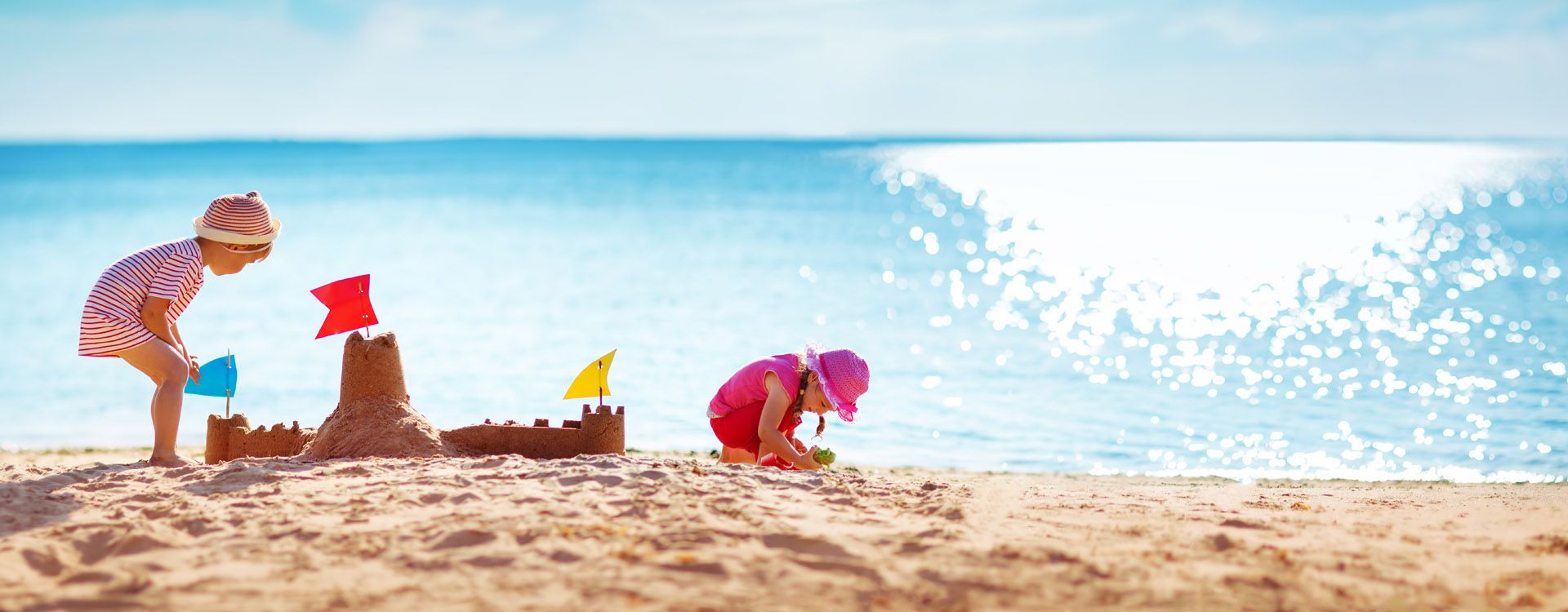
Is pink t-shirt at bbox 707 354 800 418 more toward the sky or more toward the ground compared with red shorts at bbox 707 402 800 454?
more toward the sky

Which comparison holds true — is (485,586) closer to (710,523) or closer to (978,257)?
(710,523)

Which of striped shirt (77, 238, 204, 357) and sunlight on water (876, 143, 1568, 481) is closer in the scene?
striped shirt (77, 238, 204, 357)

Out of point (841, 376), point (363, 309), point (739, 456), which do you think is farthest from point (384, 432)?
point (841, 376)

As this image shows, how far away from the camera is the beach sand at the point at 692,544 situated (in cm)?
361

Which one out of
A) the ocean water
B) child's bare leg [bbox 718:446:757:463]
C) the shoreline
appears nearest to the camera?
child's bare leg [bbox 718:446:757:463]

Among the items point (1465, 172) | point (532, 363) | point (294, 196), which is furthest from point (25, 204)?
point (1465, 172)

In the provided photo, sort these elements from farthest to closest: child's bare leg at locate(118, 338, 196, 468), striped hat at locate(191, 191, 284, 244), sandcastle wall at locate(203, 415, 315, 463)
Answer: sandcastle wall at locate(203, 415, 315, 463) < striped hat at locate(191, 191, 284, 244) < child's bare leg at locate(118, 338, 196, 468)

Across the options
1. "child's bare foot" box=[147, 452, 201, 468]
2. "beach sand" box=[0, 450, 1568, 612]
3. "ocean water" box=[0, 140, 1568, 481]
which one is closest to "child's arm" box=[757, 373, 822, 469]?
"beach sand" box=[0, 450, 1568, 612]

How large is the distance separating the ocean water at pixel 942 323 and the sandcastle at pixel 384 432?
3.72m

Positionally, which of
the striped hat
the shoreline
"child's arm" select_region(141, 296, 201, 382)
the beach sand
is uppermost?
the striped hat

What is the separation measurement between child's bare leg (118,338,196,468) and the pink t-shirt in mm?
2358

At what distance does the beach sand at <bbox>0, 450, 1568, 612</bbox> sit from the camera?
361cm

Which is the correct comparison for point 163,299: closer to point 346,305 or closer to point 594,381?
point 346,305

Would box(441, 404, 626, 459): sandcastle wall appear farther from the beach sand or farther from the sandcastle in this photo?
the beach sand
